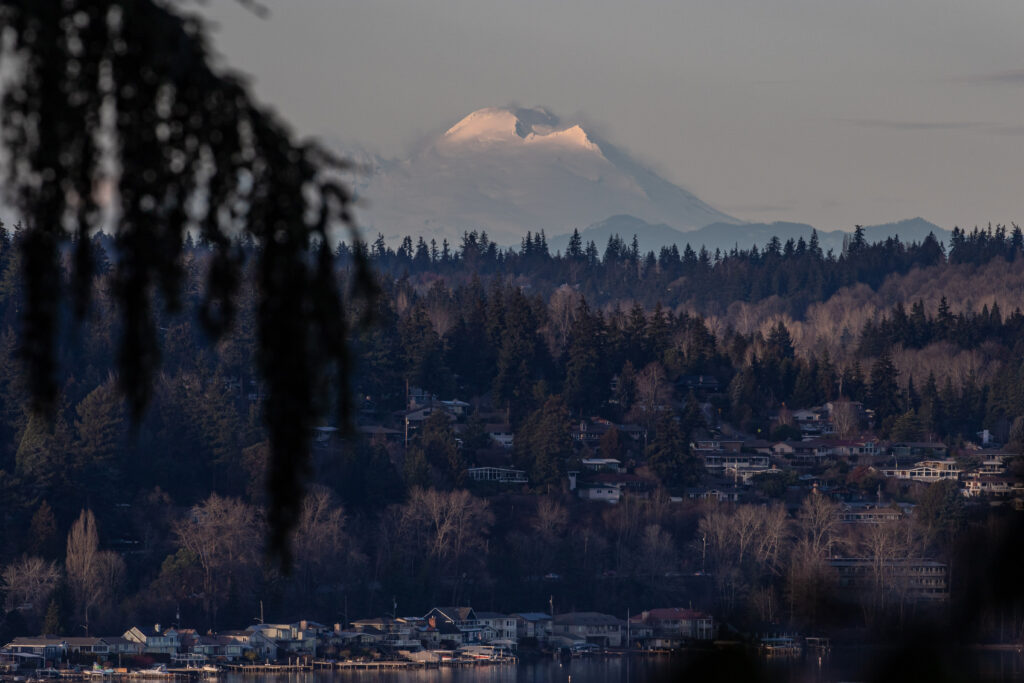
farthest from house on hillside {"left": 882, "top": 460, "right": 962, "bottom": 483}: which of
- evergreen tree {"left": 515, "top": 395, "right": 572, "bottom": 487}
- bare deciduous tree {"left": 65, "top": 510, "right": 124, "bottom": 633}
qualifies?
bare deciduous tree {"left": 65, "top": 510, "right": 124, "bottom": 633}

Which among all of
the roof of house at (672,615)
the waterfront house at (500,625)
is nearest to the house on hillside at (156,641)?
the waterfront house at (500,625)

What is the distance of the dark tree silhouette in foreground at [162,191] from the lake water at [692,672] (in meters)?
43.9

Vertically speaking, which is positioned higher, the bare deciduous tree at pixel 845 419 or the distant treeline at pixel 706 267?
the distant treeline at pixel 706 267

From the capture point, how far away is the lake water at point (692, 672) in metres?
48.1

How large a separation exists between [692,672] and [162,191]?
4919 centimetres

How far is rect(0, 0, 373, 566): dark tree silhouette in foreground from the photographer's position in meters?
3.82

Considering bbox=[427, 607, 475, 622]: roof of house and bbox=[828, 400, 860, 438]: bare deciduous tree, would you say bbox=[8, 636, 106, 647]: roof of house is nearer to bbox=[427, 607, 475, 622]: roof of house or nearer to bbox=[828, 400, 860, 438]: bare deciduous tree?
bbox=[427, 607, 475, 622]: roof of house

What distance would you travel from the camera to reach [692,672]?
51250mm

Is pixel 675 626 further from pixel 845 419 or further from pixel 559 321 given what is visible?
pixel 559 321

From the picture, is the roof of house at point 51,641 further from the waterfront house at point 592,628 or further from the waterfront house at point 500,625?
the waterfront house at point 592,628

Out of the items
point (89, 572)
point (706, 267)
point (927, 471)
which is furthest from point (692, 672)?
point (706, 267)

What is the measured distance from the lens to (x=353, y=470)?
223ft

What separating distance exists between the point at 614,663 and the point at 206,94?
56326mm

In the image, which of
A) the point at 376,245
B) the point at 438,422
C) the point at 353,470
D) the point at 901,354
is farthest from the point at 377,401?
the point at 376,245
